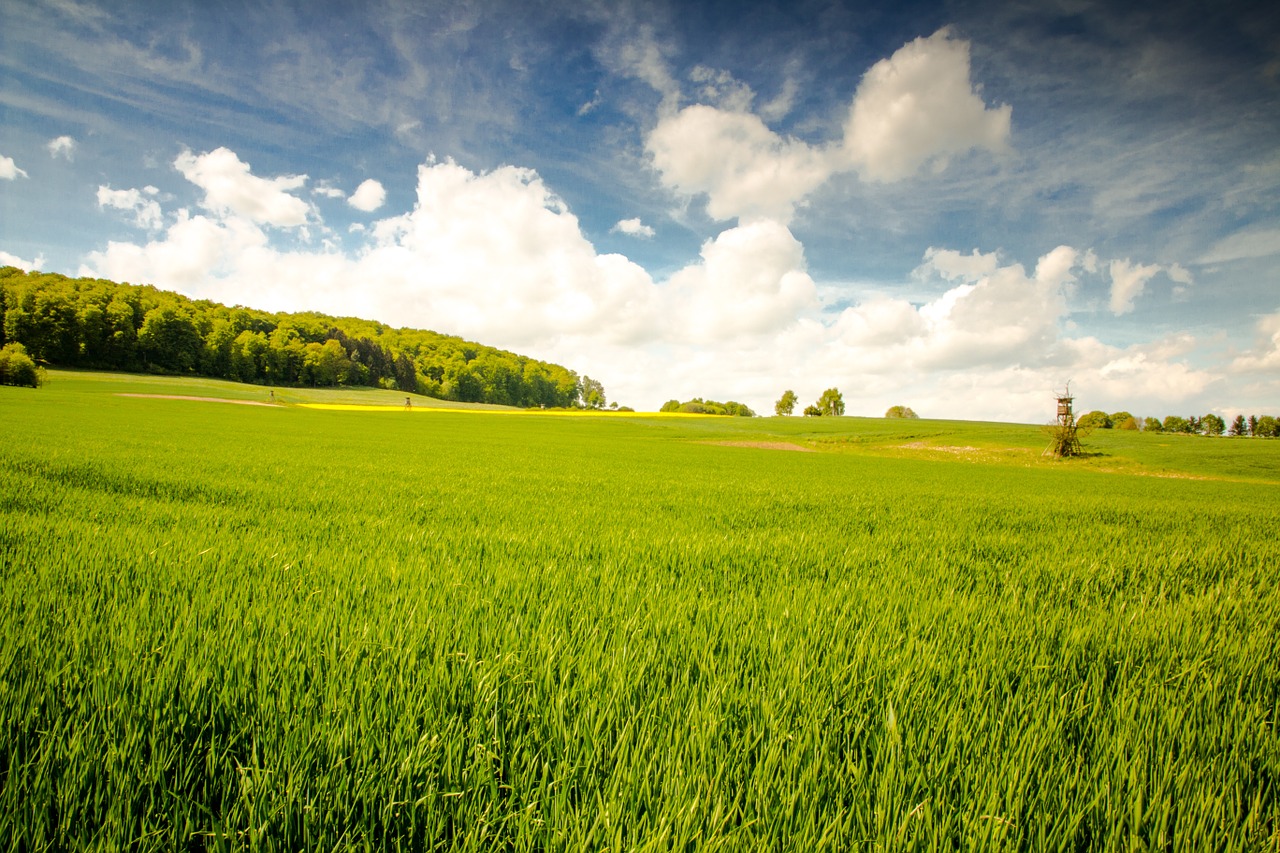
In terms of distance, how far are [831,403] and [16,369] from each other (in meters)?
137

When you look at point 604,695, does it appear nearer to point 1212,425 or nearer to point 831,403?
point 831,403

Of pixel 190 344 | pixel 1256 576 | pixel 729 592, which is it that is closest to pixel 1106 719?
pixel 729 592

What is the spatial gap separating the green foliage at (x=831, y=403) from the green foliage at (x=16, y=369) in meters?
133

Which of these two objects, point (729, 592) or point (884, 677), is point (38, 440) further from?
point (884, 677)

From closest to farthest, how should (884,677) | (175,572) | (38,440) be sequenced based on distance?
(884,677) < (175,572) < (38,440)

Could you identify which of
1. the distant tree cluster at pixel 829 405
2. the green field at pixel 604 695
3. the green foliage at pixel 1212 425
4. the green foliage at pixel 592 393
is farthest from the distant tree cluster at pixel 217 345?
the green foliage at pixel 1212 425

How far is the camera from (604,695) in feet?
6.47

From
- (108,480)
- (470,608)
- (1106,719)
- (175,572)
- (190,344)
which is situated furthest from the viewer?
(190,344)

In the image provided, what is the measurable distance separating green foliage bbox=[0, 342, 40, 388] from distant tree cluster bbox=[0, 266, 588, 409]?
29.1 m

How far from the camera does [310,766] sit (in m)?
1.45

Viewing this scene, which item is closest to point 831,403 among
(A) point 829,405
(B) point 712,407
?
(A) point 829,405

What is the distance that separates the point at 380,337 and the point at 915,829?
6783 inches

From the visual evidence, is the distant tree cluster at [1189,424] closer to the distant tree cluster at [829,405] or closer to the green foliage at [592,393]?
the distant tree cluster at [829,405]

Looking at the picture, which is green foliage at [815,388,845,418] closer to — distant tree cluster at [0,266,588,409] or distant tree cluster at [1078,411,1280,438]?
distant tree cluster at [1078,411,1280,438]
